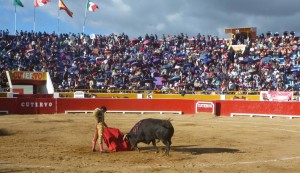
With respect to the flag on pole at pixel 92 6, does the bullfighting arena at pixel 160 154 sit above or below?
below

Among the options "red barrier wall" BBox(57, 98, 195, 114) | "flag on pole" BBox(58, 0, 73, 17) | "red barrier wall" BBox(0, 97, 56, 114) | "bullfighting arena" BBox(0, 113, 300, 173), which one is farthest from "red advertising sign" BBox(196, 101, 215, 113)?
"flag on pole" BBox(58, 0, 73, 17)

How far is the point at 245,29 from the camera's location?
151ft

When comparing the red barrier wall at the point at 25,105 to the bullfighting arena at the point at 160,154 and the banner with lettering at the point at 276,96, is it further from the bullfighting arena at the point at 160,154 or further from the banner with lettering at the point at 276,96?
the banner with lettering at the point at 276,96

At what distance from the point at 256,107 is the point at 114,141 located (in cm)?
1611

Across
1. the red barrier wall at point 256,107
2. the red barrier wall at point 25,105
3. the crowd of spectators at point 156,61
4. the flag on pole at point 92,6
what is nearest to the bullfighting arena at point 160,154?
the red barrier wall at point 256,107

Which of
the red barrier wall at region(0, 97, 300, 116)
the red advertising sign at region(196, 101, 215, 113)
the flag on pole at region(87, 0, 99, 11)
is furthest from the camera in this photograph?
the flag on pole at region(87, 0, 99, 11)

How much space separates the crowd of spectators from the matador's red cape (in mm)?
19989

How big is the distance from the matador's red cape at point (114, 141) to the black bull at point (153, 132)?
30cm

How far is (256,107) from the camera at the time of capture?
85.3ft

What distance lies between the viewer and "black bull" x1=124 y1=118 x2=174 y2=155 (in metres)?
10.8

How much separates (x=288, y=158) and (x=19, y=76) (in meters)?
24.6

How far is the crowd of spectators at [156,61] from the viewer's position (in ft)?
109

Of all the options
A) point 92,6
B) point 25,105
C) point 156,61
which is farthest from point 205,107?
point 92,6

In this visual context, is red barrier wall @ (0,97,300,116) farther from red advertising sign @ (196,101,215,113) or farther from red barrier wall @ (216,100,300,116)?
red advertising sign @ (196,101,215,113)
